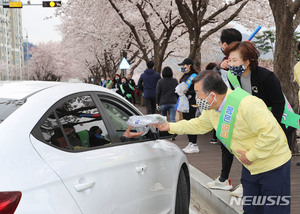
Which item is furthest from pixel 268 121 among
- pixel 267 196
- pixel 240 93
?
pixel 267 196

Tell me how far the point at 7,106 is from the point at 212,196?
3337mm

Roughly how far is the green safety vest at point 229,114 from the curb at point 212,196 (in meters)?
1.47

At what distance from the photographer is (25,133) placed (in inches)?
88.3

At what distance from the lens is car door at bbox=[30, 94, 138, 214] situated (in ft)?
7.66

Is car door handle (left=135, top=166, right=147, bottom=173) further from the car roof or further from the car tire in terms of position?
the car tire

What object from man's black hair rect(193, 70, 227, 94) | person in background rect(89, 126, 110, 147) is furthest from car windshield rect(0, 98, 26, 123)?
man's black hair rect(193, 70, 227, 94)

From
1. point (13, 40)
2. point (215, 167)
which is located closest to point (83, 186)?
point (215, 167)

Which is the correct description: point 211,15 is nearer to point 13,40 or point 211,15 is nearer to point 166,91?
point 166,91

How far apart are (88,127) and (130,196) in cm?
64

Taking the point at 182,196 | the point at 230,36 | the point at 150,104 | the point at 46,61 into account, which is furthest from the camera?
the point at 46,61

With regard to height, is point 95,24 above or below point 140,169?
above

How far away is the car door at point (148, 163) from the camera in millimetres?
3141

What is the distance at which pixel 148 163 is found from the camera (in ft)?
10.9

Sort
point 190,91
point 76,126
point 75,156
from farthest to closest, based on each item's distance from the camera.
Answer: point 190,91
point 76,126
point 75,156
